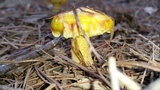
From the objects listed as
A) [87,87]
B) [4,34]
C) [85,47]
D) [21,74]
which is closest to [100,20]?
[85,47]

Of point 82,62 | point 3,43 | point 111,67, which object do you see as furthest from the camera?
point 3,43

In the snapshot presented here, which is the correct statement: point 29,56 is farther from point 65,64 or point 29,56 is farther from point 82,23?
point 82,23

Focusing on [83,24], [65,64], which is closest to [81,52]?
[65,64]

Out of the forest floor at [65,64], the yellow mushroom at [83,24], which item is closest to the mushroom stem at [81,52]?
the forest floor at [65,64]

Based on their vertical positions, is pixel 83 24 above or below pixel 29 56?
above

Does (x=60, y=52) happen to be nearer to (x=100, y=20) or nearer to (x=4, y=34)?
(x=100, y=20)

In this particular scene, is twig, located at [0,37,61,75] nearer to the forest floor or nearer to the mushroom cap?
the forest floor

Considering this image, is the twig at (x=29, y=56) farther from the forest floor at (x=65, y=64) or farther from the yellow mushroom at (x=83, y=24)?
the yellow mushroom at (x=83, y=24)
